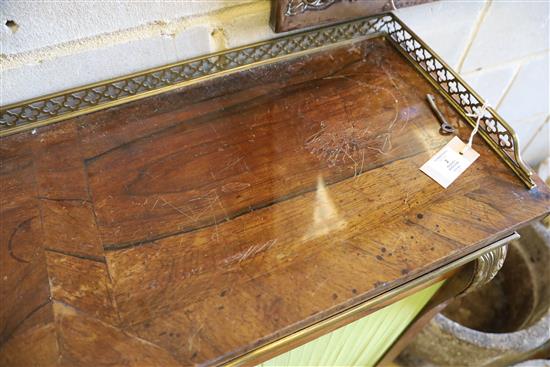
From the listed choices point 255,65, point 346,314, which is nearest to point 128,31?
point 255,65

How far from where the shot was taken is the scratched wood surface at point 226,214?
448 mm

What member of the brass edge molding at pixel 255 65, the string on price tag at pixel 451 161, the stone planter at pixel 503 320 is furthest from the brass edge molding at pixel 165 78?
the stone planter at pixel 503 320

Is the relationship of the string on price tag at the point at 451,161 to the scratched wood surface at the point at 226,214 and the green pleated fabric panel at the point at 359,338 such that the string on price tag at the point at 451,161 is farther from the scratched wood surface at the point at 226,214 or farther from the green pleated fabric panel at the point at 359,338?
the green pleated fabric panel at the point at 359,338

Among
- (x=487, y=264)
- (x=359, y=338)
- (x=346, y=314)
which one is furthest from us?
(x=359, y=338)

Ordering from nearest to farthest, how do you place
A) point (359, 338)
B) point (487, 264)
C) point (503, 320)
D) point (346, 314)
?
point (346, 314)
point (487, 264)
point (359, 338)
point (503, 320)

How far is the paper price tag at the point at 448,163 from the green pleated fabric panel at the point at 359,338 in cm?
22

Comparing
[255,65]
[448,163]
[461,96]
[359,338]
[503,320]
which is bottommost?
[503,320]

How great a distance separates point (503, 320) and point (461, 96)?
3.06 feet

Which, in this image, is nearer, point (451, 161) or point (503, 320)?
point (451, 161)

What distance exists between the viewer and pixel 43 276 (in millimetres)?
470

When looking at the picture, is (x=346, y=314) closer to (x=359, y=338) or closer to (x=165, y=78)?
(x=359, y=338)

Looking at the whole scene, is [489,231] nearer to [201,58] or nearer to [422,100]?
[422,100]

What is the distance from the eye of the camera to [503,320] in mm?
1316

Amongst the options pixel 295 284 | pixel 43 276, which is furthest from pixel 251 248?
pixel 43 276
